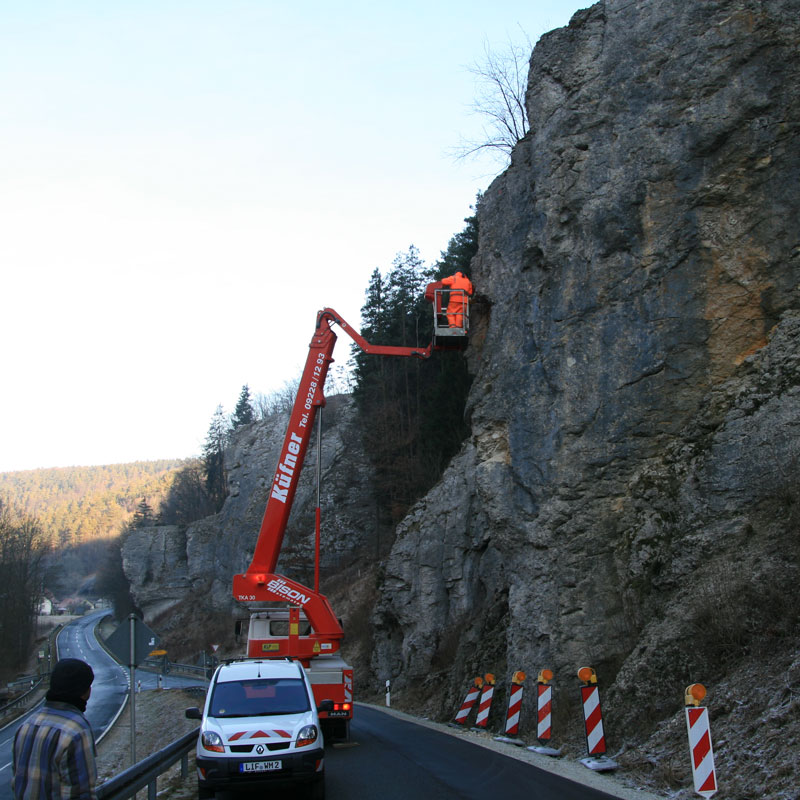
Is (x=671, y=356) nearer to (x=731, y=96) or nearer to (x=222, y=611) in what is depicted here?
(x=731, y=96)

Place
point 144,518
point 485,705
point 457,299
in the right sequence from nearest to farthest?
point 485,705 < point 457,299 < point 144,518

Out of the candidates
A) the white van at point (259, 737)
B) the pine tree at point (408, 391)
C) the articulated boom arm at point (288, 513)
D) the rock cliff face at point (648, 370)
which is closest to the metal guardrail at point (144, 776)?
the white van at point (259, 737)

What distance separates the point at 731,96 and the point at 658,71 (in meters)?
1.78

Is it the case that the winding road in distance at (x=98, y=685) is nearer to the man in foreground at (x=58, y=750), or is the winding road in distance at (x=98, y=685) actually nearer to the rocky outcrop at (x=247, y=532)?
the rocky outcrop at (x=247, y=532)

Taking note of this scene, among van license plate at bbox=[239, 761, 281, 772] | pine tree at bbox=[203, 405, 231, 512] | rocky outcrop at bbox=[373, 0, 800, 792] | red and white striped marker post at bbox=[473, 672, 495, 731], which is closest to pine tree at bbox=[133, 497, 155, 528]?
pine tree at bbox=[203, 405, 231, 512]

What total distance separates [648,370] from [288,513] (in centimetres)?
849

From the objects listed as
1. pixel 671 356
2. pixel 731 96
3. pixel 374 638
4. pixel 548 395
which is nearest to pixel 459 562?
pixel 374 638

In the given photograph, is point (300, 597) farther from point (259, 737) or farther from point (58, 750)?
point (58, 750)

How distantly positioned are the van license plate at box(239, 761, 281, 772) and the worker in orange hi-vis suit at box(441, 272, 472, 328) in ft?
46.6

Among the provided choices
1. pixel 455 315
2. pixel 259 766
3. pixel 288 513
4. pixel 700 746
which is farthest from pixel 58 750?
pixel 455 315

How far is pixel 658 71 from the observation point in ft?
52.9

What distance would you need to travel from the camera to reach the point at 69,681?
4594mm

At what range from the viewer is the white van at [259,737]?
28.9 feet

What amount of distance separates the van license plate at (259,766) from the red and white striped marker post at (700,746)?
4656mm
